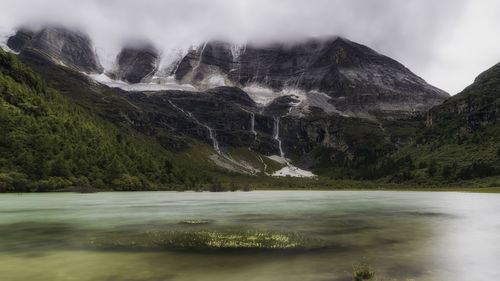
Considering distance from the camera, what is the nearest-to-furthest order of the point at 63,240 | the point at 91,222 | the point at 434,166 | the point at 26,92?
the point at 63,240 < the point at 91,222 < the point at 26,92 < the point at 434,166

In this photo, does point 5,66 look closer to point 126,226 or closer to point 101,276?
point 126,226

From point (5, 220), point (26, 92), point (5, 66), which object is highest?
point (5, 66)

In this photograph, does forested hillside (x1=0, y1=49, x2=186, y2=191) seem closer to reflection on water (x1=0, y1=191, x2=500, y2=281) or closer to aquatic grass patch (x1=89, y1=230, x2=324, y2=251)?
reflection on water (x1=0, y1=191, x2=500, y2=281)

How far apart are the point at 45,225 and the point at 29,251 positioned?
12.5m

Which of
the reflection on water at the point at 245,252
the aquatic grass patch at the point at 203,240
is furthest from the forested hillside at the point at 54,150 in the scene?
the aquatic grass patch at the point at 203,240

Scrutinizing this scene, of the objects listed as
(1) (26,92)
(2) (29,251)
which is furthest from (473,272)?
(1) (26,92)

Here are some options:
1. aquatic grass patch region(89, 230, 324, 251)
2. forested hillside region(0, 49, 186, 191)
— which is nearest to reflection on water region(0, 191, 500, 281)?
aquatic grass patch region(89, 230, 324, 251)

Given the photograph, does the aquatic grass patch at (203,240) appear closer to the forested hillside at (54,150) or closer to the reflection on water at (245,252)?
the reflection on water at (245,252)

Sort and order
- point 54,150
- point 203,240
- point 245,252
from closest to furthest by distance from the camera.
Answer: point 245,252, point 203,240, point 54,150

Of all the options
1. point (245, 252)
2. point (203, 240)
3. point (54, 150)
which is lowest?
point (203, 240)

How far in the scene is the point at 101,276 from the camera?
1276 centimetres

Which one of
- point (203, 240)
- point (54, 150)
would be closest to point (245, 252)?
point (203, 240)

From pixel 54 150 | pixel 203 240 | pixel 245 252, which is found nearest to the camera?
pixel 245 252

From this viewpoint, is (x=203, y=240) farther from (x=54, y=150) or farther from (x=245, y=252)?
(x=54, y=150)
